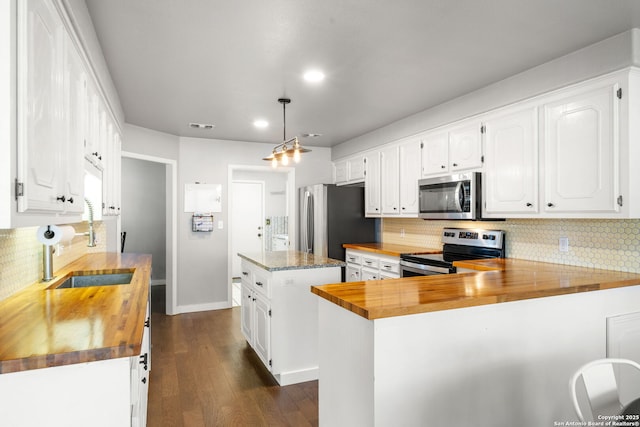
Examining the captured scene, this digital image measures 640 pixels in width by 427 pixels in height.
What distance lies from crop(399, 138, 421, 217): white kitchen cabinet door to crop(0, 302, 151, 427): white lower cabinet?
136 inches

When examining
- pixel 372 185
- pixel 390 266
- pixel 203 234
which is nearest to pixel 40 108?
pixel 390 266

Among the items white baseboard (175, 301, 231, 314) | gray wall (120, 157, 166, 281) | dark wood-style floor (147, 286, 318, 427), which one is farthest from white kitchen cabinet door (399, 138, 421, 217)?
gray wall (120, 157, 166, 281)

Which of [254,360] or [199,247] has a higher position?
[199,247]

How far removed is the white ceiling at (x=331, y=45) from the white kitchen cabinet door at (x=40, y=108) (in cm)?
71

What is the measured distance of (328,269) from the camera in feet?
10.4

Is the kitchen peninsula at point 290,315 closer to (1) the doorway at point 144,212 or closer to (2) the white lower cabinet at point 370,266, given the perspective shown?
(2) the white lower cabinet at point 370,266

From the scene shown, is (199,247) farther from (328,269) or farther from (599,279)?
(599,279)

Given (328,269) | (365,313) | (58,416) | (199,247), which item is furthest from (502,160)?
(199,247)

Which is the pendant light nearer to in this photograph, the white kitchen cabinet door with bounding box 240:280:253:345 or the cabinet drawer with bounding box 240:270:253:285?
the cabinet drawer with bounding box 240:270:253:285

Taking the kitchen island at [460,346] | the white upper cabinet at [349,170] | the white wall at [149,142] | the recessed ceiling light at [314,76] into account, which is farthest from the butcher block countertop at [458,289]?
the white wall at [149,142]

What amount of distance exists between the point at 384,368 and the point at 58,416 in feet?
3.72

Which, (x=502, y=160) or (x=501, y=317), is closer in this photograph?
(x=501, y=317)

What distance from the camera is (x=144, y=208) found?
22.4 ft

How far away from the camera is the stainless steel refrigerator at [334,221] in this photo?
16.9ft
